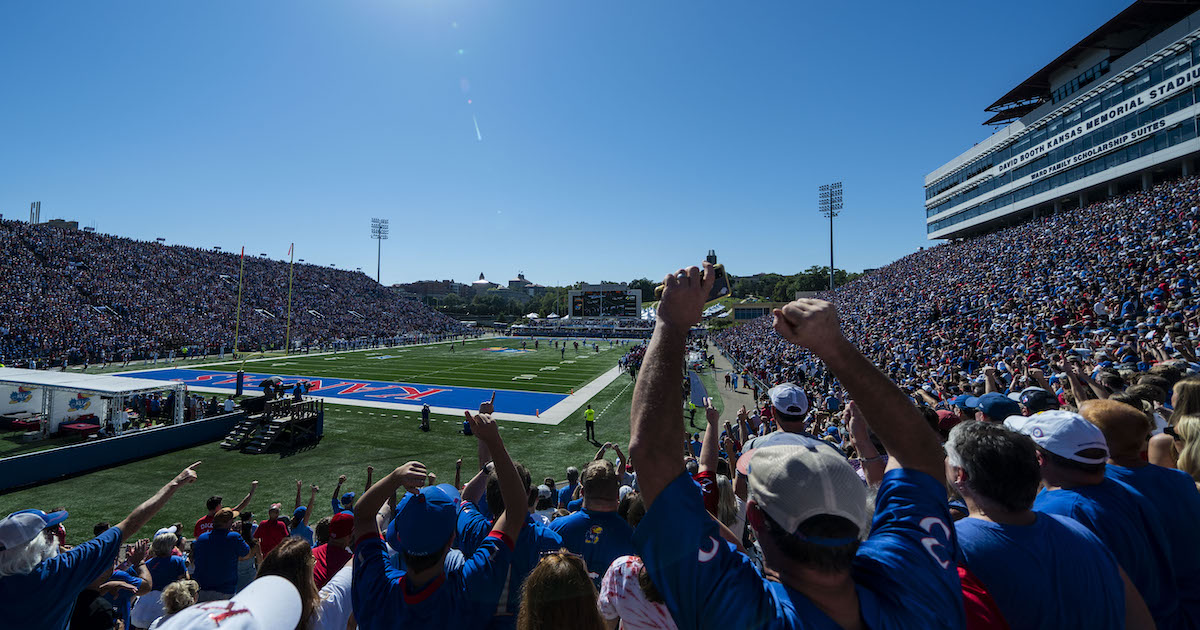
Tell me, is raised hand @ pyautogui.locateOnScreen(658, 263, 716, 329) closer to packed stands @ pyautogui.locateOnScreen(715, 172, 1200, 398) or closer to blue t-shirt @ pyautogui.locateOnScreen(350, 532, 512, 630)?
blue t-shirt @ pyautogui.locateOnScreen(350, 532, 512, 630)

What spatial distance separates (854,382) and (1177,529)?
2.29 meters

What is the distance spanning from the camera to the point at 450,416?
2008cm

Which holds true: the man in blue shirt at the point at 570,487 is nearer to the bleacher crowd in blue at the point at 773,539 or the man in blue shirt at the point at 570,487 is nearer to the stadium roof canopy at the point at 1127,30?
the bleacher crowd in blue at the point at 773,539

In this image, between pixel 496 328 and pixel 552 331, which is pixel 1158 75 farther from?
pixel 496 328

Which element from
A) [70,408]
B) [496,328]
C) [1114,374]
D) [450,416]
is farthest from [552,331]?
[1114,374]

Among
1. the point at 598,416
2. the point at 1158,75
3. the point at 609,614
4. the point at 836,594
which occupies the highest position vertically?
the point at 1158,75

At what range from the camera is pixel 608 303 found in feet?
242

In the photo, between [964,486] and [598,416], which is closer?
[964,486]

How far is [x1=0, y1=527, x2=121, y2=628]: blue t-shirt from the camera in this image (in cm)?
263

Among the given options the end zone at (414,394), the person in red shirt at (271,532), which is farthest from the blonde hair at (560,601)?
the end zone at (414,394)

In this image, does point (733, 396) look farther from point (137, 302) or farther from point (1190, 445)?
point (137, 302)

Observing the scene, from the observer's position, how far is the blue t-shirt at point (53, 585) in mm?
2631

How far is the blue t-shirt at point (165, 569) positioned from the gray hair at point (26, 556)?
2.01 m

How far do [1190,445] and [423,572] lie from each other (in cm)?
445
